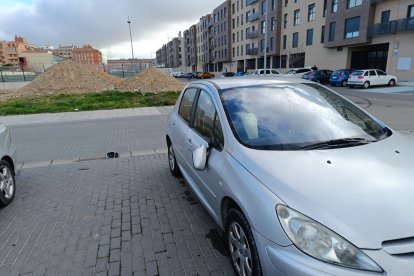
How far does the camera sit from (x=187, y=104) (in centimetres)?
415

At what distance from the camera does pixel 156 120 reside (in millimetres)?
10562

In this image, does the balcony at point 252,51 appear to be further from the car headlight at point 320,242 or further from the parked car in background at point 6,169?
the car headlight at point 320,242

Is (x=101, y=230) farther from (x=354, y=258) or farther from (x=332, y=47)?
(x=332, y=47)

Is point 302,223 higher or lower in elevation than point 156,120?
higher

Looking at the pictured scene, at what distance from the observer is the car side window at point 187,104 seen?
3932 mm

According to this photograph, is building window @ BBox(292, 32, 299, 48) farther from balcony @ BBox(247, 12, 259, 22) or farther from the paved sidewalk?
the paved sidewalk

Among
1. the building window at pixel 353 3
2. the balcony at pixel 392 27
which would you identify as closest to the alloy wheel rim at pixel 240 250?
the balcony at pixel 392 27

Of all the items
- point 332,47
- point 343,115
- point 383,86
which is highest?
point 332,47

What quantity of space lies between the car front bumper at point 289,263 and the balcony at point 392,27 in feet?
101

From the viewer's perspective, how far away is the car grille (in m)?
1.62

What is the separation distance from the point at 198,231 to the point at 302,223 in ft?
5.66

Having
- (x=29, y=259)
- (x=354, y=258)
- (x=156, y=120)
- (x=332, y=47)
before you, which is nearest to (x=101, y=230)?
(x=29, y=259)

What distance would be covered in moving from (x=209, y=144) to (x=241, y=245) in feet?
3.27

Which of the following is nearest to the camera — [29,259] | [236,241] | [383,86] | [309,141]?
[236,241]
